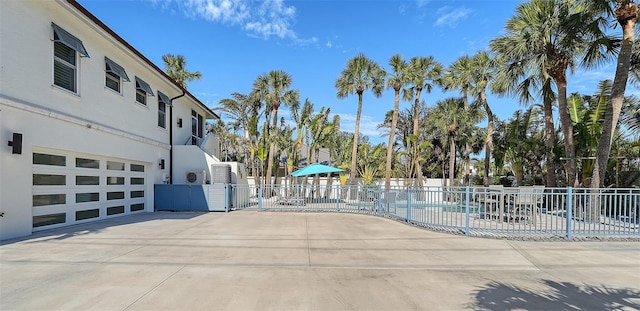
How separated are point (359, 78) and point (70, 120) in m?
16.4

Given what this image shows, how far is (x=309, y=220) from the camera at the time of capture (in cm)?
1064

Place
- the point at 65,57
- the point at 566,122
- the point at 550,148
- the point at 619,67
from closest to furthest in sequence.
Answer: the point at 65,57, the point at 619,67, the point at 566,122, the point at 550,148

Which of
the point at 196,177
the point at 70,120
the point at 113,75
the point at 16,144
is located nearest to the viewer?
the point at 16,144

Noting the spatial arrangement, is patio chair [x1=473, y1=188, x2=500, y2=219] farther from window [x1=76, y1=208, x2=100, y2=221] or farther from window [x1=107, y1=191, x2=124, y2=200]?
window [x1=107, y1=191, x2=124, y2=200]

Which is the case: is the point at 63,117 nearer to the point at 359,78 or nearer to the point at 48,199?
the point at 48,199

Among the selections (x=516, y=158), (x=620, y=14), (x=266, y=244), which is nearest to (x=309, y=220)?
(x=266, y=244)

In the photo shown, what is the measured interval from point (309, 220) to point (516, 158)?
611 inches

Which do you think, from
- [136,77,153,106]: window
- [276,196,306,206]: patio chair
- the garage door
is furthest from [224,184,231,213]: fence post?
[136,77,153,106]: window

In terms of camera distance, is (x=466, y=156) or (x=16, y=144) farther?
(x=466, y=156)

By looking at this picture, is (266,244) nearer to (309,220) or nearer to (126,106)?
(309,220)

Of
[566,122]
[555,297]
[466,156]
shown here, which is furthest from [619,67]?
[466,156]

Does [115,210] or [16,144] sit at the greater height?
[16,144]

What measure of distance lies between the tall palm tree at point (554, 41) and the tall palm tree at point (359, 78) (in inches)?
375

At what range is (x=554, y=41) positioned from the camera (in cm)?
1105
